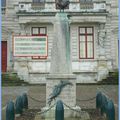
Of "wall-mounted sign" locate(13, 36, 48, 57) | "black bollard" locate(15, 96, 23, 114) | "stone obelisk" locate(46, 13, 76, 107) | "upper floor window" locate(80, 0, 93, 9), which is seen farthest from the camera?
"upper floor window" locate(80, 0, 93, 9)

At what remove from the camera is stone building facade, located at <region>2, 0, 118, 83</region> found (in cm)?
2806

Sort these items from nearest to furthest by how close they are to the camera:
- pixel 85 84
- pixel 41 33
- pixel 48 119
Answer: pixel 48 119 → pixel 85 84 → pixel 41 33

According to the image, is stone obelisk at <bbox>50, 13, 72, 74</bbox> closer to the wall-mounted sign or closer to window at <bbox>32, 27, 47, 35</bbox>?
the wall-mounted sign

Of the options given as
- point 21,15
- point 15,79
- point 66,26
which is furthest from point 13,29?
point 66,26

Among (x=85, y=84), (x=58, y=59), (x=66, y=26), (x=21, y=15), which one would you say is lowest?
(x=85, y=84)

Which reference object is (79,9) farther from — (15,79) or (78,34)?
(15,79)

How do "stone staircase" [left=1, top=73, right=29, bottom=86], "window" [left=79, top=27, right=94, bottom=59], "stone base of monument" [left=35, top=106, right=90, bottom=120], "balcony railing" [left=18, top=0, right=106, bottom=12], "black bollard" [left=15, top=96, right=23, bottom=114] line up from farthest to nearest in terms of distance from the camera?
"window" [left=79, top=27, right=94, bottom=59], "balcony railing" [left=18, top=0, right=106, bottom=12], "stone staircase" [left=1, top=73, right=29, bottom=86], "black bollard" [left=15, top=96, right=23, bottom=114], "stone base of monument" [left=35, top=106, right=90, bottom=120]

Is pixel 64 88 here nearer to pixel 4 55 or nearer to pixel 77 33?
pixel 77 33

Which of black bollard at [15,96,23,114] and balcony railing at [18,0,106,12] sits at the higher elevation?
balcony railing at [18,0,106,12]

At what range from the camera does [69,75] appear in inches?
463

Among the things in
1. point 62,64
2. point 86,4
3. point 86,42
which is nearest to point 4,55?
point 86,42

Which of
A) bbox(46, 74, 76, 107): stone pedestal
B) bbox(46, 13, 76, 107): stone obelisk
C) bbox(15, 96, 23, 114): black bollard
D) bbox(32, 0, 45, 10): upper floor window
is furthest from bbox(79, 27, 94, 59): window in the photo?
bbox(46, 74, 76, 107): stone pedestal

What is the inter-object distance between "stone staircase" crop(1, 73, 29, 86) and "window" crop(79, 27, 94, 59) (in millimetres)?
5139

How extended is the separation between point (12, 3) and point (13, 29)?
7.13 ft
